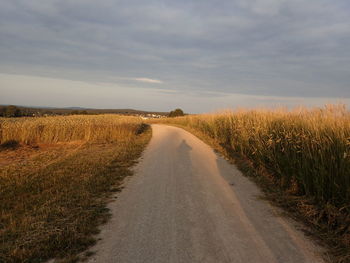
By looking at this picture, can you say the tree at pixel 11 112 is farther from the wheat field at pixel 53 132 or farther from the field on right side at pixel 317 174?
the field on right side at pixel 317 174

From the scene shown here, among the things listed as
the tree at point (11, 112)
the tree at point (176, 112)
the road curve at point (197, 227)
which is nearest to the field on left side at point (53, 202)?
the road curve at point (197, 227)

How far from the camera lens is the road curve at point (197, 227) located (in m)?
2.82

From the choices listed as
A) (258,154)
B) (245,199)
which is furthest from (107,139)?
(245,199)

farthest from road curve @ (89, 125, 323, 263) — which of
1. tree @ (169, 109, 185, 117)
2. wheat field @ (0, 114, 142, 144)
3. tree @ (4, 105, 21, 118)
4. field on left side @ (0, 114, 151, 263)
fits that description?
tree @ (169, 109, 185, 117)

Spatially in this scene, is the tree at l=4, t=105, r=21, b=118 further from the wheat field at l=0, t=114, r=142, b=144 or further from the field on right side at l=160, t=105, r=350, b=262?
the field on right side at l=160, t=105, r=350, b=262

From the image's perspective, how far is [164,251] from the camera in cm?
287

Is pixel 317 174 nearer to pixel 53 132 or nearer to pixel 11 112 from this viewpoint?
pixel 53 132

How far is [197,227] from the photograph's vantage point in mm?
3516

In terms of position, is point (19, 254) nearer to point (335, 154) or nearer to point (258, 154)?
point (335, 154)

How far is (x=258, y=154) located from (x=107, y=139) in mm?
9888

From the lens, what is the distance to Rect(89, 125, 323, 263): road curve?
282 centimetres

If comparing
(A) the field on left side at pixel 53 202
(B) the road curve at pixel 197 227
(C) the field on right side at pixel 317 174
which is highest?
(C) the field on right side at pixel 317 174

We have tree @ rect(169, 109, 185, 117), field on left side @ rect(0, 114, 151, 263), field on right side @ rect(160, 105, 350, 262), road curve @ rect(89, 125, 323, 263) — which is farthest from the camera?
tree @ rect(169, 109, 185, 117)

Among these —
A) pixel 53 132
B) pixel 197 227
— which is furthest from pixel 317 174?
pixel 53 132
